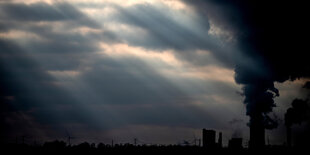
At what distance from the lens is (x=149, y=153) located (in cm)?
10862

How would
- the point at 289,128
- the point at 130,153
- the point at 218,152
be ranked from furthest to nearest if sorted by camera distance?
the point at 289,128 → the point at 130,153 → the point at 218,152

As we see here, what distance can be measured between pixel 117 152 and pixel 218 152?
23.3 meters

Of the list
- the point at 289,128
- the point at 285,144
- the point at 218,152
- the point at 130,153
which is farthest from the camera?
the point at 285,144

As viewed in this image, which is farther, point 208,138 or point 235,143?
point 235,143

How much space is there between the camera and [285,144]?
5167 inches

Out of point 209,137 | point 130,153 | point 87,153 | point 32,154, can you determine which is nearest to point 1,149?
point 32,154

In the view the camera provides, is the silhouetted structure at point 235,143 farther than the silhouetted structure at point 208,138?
Yes

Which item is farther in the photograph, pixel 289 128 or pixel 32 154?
pixel 289 128

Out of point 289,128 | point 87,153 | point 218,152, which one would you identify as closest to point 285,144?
point 289,128

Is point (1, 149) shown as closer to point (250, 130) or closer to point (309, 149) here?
point (250, 130)

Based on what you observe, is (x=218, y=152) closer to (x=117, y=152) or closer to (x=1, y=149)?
(x=117, y=152)

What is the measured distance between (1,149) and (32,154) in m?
11.5

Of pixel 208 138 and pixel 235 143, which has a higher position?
pixel 208 138

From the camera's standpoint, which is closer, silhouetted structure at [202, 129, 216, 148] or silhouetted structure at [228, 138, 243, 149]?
silhouetted structure at [202, 129, 216, 148]
